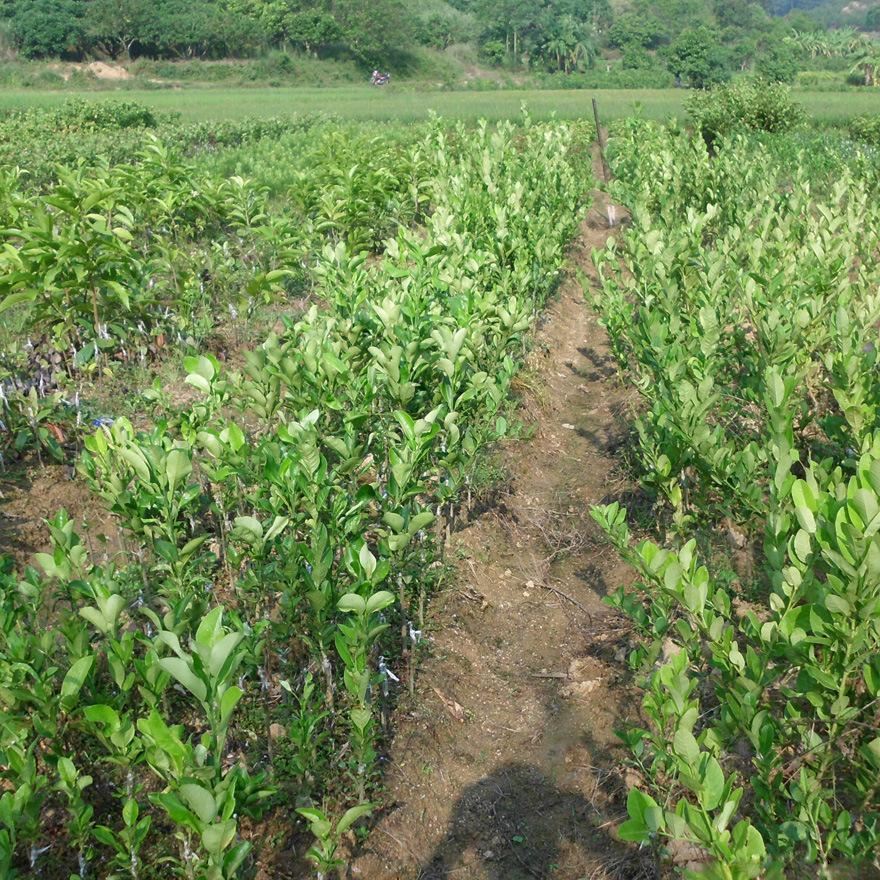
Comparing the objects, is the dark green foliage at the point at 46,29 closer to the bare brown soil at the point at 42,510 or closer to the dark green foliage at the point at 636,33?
the bare brown soil at the point at 42,510

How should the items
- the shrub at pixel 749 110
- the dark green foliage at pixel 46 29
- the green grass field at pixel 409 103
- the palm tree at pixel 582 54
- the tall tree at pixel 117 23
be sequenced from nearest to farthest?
the shrub at pixel 749 110, the green grass field at pixel 409 103, the dark green foliage at pixel 46 29, the tall tree at pixel 117 23, the palm tree at pixel 582 54

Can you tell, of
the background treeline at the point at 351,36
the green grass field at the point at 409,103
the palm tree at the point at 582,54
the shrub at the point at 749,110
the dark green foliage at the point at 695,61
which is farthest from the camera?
the palm tree at the point at 582,54

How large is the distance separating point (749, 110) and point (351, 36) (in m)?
43.5

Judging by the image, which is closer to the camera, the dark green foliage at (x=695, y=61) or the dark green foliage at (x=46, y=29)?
the dark green foliage at (x=46, y=29)

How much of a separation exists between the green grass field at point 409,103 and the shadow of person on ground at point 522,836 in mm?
23620

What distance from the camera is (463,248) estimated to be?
6.61m

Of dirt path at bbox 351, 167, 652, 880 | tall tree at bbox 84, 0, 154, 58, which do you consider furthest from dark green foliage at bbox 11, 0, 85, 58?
dirt path at bbox 351, 167, 652, 880

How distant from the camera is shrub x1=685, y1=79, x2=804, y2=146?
19078mm

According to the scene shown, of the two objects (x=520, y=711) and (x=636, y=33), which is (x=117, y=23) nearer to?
(x=520, y=711)

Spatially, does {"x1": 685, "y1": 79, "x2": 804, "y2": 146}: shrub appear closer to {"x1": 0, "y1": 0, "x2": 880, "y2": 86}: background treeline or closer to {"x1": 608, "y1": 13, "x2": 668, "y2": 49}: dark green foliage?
{"x1": 0, "y1": 0, "x2": 880, "y2": 86}: background treeline

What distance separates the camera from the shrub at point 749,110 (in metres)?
19.1

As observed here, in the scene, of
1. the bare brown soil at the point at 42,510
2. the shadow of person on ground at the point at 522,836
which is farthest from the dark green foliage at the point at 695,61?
the shadow of person on ground at the point at 522,836

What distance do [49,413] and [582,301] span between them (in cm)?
622

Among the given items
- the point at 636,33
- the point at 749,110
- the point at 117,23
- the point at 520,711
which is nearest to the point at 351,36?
the point at 117,23
